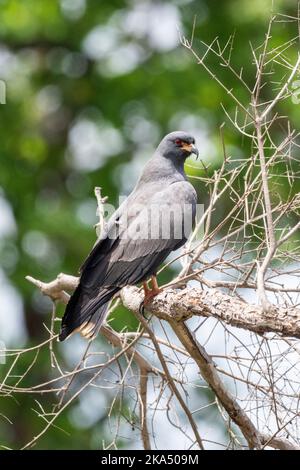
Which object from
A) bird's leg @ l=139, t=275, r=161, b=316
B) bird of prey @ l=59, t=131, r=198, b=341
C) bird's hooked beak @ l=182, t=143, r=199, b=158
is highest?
bird's hooked beak @ l=182, t=143, r=199, b=158

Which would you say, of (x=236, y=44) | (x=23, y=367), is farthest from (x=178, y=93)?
(x=23, y=367)

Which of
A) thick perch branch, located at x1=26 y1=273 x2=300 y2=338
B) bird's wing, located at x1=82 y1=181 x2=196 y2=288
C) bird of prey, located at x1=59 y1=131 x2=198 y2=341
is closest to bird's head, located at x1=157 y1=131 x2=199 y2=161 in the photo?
bird of prey, located at x1=59 y1=131 x2=198 y2=341

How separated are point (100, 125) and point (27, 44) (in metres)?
1.28

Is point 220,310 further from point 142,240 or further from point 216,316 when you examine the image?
point 142,240

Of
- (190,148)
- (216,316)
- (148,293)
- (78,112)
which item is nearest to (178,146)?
(190,148)

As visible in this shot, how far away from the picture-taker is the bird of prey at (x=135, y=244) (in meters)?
5.32

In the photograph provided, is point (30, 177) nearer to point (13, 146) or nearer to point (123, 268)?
point (13, 146)

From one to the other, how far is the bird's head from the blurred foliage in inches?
170

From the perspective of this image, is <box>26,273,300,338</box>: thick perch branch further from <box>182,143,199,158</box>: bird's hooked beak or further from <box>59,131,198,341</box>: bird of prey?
<box>182,143,199,158</box>: bird's hooked beak

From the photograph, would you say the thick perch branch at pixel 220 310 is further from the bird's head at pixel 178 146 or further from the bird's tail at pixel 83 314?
the bird's head at pixel 178 146

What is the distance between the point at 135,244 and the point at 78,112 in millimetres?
7201

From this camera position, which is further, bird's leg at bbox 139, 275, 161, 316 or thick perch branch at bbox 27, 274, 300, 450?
bird's leg at bbox 139, 275, 161, 316

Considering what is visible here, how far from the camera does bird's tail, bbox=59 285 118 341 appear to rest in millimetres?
5281

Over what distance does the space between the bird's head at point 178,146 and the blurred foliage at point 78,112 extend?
433cm
